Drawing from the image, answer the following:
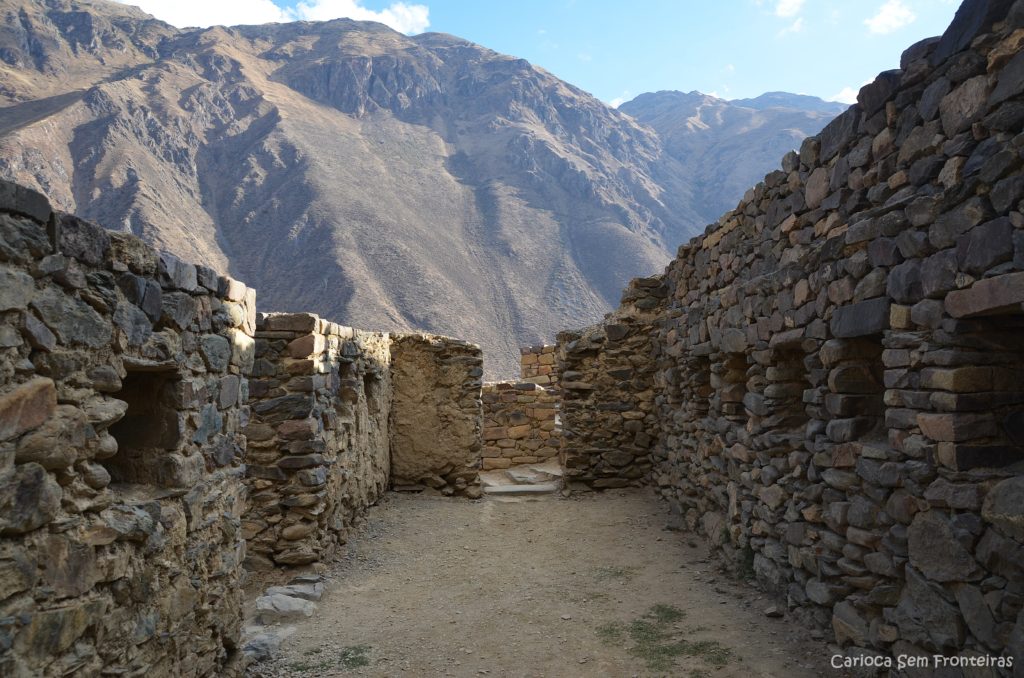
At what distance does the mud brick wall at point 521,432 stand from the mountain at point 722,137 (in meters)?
47.1

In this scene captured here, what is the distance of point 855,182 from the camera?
406 centimetres

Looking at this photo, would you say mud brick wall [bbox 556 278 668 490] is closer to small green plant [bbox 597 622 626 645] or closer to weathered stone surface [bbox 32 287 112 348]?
small green plant [bbox 597 622 626 645]

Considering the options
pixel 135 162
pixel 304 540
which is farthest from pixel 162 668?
pixel 135 162

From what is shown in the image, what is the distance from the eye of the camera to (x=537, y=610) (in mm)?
4980

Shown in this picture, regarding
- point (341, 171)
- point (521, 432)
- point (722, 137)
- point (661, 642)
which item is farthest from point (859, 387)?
point (722, 137)

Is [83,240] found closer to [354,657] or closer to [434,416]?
[354,657]

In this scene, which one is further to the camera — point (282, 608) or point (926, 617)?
point (282, 608)

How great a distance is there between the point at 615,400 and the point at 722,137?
2788 inches

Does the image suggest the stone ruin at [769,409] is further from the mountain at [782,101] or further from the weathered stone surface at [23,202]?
the mountain at [782,101]

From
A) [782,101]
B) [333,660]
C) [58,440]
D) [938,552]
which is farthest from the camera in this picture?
[782,101]

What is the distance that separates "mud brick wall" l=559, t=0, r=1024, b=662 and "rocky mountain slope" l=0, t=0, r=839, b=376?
87.3 feet

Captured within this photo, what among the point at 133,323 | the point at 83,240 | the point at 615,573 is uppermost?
the point at 83,240

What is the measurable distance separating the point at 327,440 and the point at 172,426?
2999 mm

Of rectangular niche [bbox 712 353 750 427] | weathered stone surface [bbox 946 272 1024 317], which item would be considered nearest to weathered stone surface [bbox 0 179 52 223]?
weathered stone surface [bbox 946 272 1024 317]
